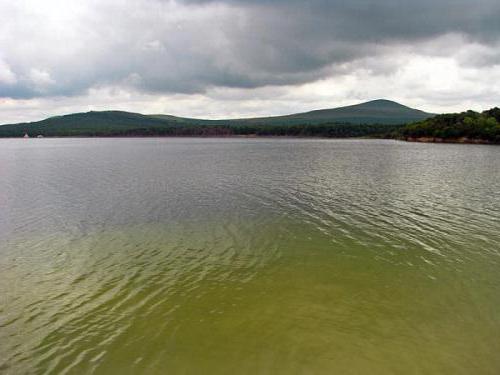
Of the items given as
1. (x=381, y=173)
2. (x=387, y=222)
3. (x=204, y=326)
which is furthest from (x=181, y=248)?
(x=381, y=173)

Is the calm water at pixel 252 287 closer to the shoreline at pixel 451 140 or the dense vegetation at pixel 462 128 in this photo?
the dense vegetation at pixel 462 128

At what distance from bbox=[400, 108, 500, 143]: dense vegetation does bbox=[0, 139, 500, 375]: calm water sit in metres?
127

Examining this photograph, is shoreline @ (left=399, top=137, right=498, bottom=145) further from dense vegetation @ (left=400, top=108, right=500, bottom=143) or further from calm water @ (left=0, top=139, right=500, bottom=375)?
calm water @ (left=0, top=139, right=500, bottom=375)

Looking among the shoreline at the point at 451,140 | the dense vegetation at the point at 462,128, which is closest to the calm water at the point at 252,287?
the dense vegetation at the point at 462,128

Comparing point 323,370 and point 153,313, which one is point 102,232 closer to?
point 153,313

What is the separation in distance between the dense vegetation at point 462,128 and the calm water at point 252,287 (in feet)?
417

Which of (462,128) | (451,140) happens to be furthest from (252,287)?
(451,140)

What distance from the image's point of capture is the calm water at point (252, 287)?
10.9 metres

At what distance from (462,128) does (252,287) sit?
6291 inches

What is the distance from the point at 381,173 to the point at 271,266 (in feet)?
139

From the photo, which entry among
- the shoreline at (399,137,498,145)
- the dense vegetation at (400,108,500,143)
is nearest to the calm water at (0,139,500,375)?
the dense vegetation at (400,108,500,143)

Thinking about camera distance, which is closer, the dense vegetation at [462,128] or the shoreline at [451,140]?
the dense vegetation at [462,128]

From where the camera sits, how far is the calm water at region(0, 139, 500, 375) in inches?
428

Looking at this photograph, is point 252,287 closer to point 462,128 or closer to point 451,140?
point 462,128
